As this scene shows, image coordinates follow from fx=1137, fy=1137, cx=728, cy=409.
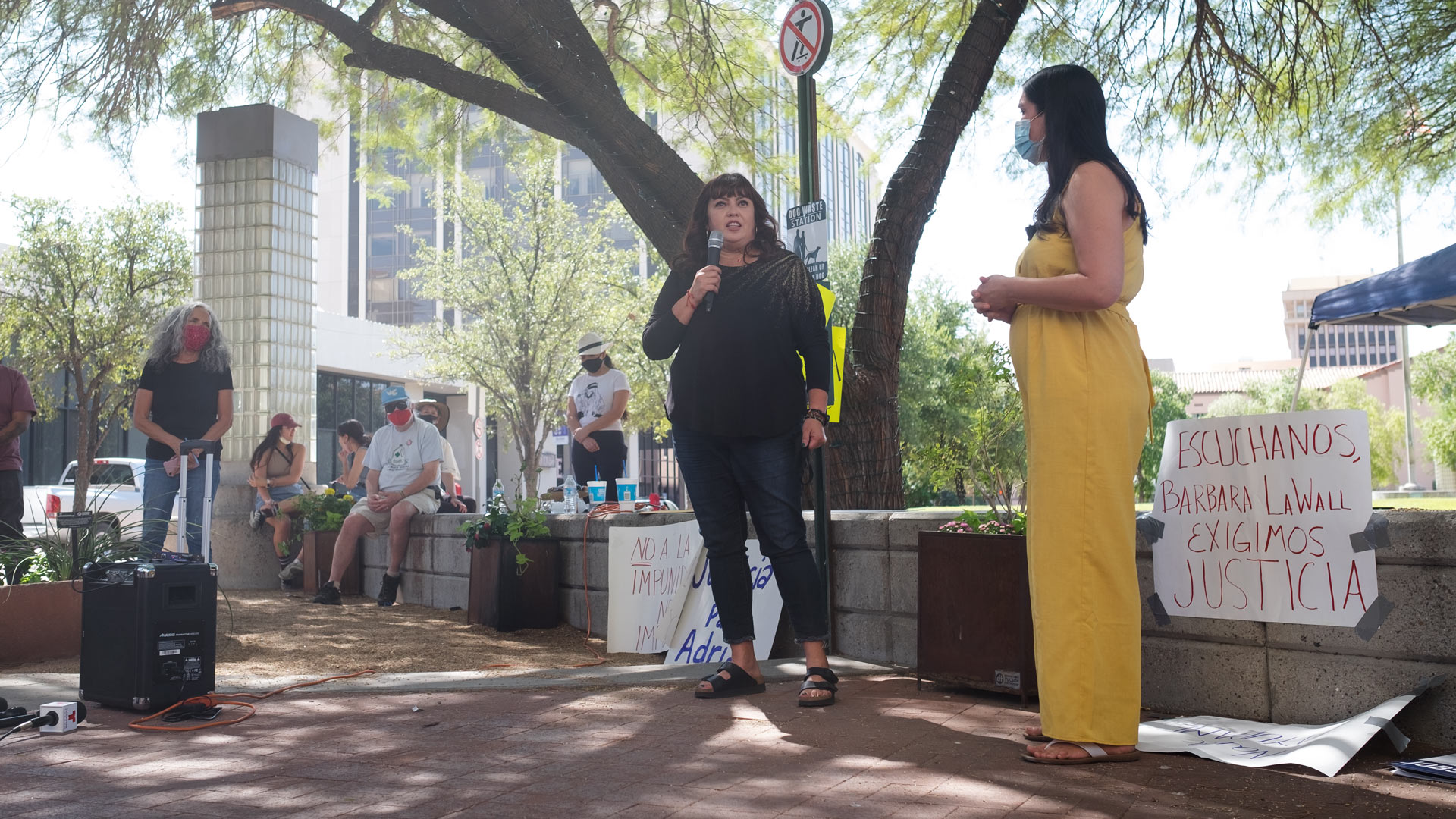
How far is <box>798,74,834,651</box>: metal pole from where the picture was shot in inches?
207

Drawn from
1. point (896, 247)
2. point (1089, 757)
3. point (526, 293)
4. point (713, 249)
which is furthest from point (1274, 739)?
point (526, 293)

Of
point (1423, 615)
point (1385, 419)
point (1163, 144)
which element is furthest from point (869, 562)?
point (1385, 419)

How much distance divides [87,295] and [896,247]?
64.8 ft

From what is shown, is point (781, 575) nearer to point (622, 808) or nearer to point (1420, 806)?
point (622, 808)

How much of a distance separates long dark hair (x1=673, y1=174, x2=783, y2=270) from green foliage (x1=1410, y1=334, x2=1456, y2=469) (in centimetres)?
5485

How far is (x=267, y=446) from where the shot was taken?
10805 millimetres

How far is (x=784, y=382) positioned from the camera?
4.38 metres

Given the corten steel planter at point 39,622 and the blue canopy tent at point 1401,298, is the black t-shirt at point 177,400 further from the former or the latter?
the blue canopy tent at point 1401,298

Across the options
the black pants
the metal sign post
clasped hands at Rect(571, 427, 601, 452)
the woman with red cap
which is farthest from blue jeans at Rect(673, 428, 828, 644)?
the woman with red cap

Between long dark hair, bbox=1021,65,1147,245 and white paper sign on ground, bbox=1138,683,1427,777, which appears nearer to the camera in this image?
white paper sign on ground, bbox=1138,683,1427,777

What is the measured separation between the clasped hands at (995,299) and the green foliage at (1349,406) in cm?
6633

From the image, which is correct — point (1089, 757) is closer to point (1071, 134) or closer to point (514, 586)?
point (1071, 134)

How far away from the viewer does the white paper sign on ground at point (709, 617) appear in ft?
18.3

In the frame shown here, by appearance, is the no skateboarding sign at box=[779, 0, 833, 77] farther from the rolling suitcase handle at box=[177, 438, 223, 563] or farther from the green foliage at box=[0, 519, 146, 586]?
the green foliage at box=[0, 519, 146, 586]
